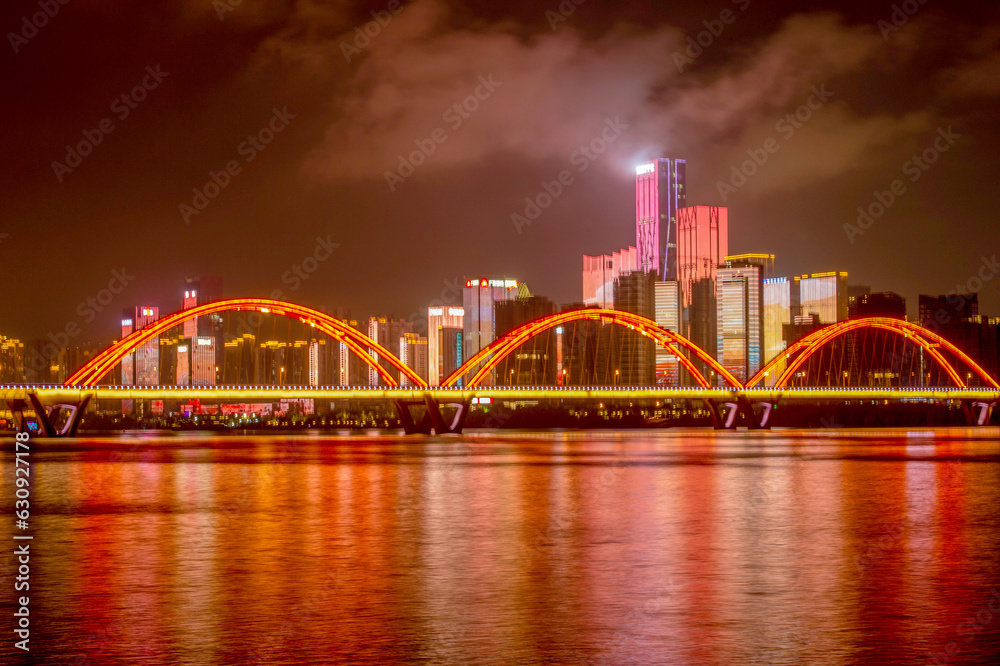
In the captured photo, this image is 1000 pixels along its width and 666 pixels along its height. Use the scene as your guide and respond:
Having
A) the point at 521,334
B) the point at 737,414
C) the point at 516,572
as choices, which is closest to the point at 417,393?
the point at 521,334

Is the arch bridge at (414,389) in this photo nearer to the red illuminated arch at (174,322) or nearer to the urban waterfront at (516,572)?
the red illuminated arch at (174,322)

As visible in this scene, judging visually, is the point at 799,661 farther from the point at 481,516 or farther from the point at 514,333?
the point at 514,333

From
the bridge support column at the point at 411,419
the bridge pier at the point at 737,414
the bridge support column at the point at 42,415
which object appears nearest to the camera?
the bridge support column at the point at 42,415

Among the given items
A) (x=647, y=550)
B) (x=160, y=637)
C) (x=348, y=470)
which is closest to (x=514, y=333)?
(x=348, y=470)

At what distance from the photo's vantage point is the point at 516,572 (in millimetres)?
20219

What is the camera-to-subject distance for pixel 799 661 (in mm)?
13203

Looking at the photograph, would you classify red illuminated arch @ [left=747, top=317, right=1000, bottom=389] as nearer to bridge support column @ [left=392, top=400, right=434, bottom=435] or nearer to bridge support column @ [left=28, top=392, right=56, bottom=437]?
bridge support column @ [left=392, top=400, right=434, bottom=435]

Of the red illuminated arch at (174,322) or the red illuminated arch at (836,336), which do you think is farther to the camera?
the red illuminated arch at (836,336)

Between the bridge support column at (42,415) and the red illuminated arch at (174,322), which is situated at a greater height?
the red illuminated arch at (174,322)

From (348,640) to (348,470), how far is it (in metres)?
39.1

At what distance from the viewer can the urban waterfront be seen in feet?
46.1

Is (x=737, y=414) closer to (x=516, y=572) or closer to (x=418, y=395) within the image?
(x=418, y=395)

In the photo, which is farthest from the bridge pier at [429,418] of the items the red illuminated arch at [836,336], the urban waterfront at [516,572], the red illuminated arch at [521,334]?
the urban waterfront at [516,572]

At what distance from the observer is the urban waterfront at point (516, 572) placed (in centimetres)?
1405
